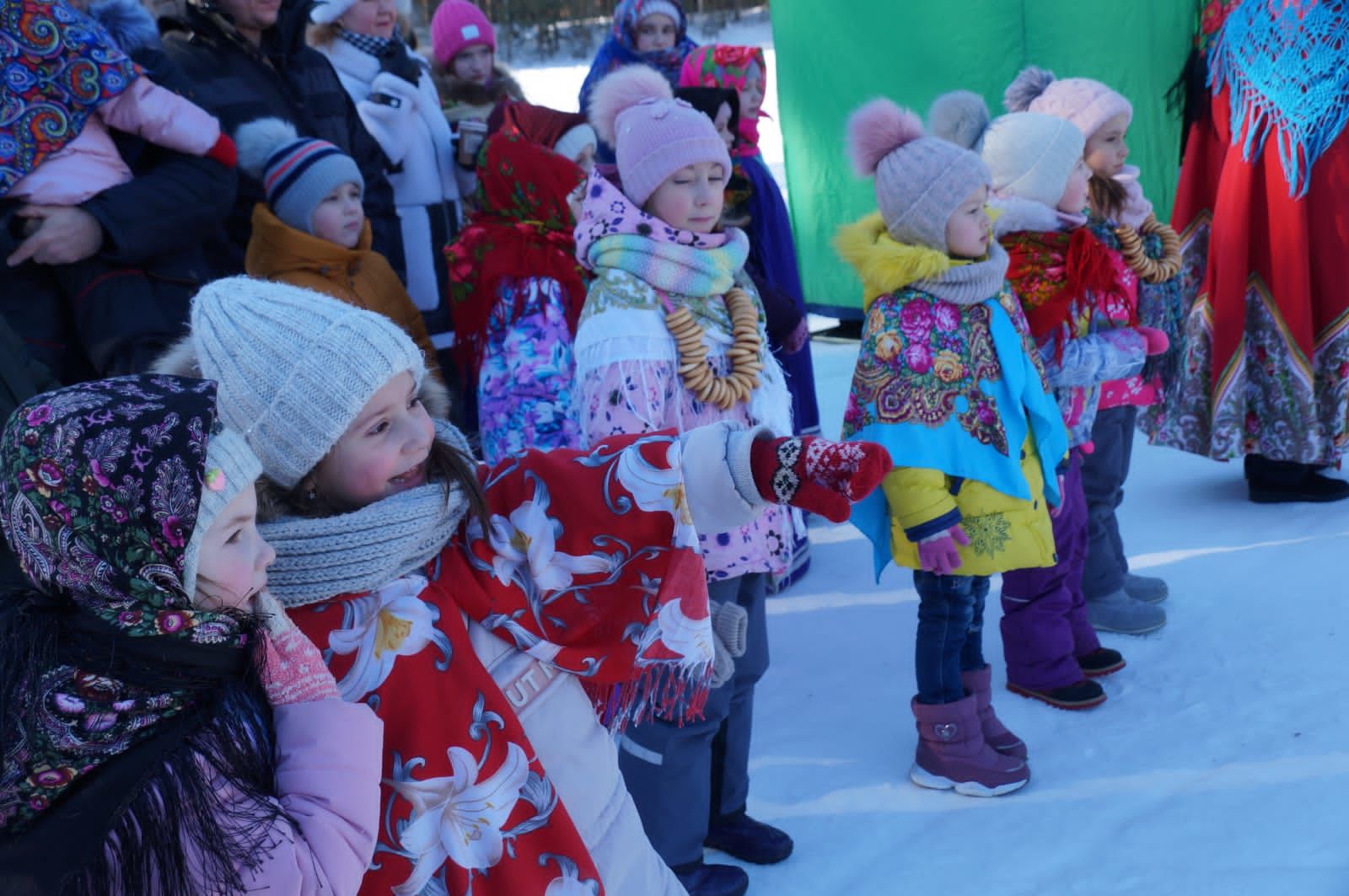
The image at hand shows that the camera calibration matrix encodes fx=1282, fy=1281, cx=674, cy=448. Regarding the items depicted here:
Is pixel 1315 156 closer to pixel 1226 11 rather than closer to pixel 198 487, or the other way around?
pixel 1226 11

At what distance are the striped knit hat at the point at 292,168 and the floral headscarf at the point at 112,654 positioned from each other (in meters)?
2.04

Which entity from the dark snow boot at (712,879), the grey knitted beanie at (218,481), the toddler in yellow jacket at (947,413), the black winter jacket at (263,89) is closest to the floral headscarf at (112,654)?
the grey knitted beanie at (218,481)

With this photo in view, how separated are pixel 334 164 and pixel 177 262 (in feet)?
1.59

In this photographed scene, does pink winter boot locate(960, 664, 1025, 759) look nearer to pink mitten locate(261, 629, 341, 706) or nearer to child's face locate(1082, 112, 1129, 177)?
child's face locate(1082, 112, 1129, 177)

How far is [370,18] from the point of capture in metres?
4.13

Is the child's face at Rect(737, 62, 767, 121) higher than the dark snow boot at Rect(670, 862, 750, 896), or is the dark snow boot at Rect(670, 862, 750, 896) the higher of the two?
the child's face at Rect(737, 62, 767, 121)

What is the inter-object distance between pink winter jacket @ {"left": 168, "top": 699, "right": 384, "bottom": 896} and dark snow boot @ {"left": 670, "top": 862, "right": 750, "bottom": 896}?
1455mm

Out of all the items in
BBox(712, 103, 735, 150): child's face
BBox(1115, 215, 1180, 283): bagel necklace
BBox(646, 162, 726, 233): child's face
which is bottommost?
BBox(1115, 215, 1180, 283): bagel necklace

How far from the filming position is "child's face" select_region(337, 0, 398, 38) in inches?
162

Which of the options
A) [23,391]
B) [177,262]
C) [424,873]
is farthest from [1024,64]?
[424,873]

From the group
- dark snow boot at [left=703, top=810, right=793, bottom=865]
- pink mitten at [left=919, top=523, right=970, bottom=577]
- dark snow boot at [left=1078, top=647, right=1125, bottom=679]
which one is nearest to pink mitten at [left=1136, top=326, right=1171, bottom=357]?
dark snow boot at [left=1078, top=647, right=1125, bottom=679]

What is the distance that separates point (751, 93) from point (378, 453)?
3279mm

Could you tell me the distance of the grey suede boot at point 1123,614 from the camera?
3.62 m

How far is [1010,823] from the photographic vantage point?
9.15 feet
